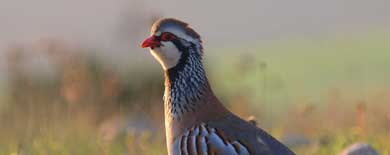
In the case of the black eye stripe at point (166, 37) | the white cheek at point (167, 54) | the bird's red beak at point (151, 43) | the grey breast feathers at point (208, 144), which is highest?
the black eye stripe at point (166, 37)

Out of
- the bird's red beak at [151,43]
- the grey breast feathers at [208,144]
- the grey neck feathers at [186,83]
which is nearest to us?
the grey breast feathers at [208,144]

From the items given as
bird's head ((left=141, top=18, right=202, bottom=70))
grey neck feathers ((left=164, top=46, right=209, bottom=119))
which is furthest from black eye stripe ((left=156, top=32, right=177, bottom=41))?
grey neck feathers ((left=164, top=46, right=209, bottom=119))

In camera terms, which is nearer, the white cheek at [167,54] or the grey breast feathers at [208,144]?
the grey breast feathers at [208,144]

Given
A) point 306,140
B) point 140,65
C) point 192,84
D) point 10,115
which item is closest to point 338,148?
point 306,140

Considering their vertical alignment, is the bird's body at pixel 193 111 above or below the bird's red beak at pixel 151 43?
below

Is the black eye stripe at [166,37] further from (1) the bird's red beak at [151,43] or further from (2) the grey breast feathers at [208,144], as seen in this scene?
(2) the grey breast feathers at [208,144]

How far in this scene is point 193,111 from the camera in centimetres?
903

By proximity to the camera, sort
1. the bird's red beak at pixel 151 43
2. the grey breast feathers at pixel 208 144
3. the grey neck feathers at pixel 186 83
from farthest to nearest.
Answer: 1. the grey neck feathers at pixel 186 83
2. the bird's red beak at pixel 151 43
3. the grey breast feathers at pixel 208 144

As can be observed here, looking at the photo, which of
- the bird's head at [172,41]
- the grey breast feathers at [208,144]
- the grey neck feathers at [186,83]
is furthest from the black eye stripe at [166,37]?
the grey breast feathers at [208,144]

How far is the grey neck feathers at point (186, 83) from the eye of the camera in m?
9.12

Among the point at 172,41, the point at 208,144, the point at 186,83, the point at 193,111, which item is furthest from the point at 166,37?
the point at 208,144

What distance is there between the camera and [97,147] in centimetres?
1177

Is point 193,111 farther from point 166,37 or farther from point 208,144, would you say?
point 166,37

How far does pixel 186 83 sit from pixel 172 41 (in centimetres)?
42
